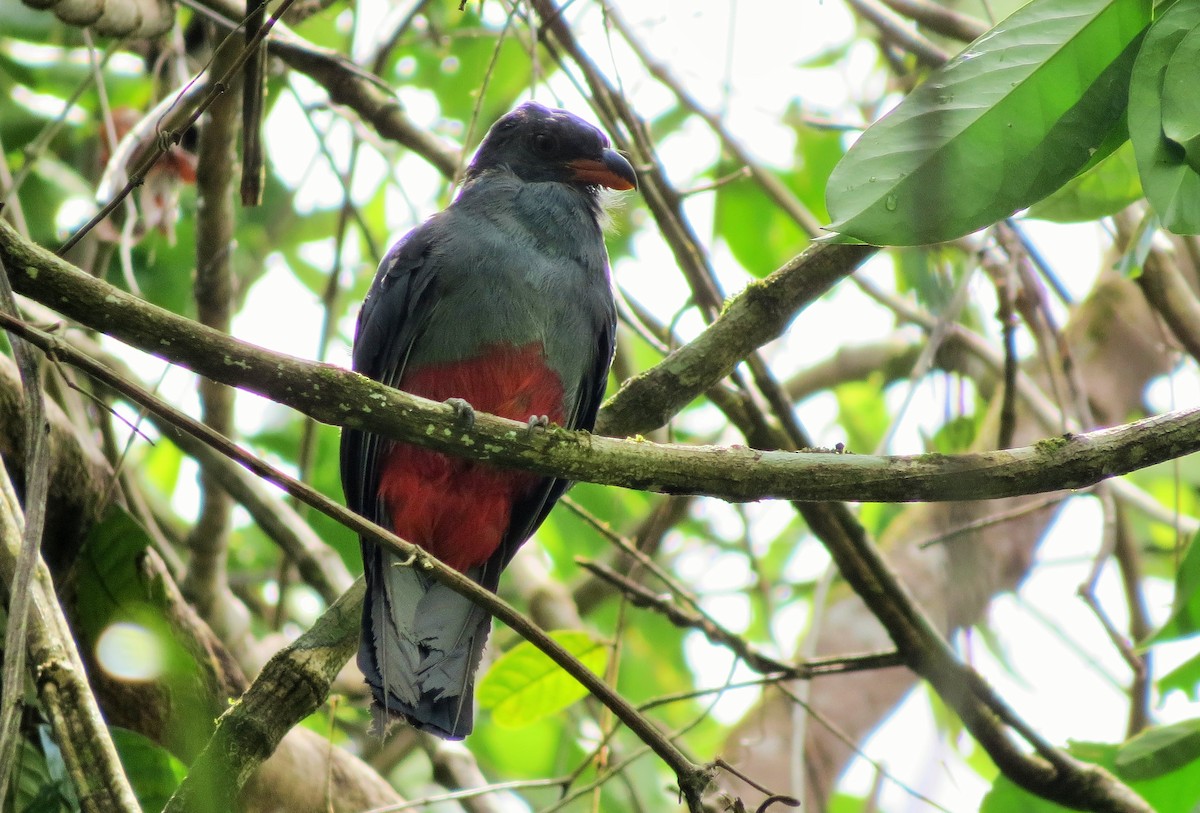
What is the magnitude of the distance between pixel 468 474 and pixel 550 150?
132 cm

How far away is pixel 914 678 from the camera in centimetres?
484

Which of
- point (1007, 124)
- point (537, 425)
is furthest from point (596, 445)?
point (1007, 124)

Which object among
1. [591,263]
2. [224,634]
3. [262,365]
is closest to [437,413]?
[262,365]

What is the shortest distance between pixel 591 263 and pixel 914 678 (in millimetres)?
2298

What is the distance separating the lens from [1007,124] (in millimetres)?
1883

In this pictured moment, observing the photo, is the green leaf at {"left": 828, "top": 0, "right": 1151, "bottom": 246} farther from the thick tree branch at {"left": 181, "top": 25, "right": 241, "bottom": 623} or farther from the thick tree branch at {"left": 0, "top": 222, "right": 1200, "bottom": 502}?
the thick tree branch at {"left": 181, "top": 25, "right": 241, "bottom": 623}

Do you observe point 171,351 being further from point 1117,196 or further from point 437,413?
point 1117,196

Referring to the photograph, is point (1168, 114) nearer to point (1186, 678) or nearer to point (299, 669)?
point (1186, 678)

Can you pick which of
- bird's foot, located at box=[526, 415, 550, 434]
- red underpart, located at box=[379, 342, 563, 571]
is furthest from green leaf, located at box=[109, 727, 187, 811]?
bird's foot, located at box=[526, 415, 550, 434]

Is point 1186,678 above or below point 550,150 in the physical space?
below

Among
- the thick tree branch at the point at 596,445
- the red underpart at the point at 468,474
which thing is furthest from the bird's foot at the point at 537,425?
the red underpart at the point at 468,474

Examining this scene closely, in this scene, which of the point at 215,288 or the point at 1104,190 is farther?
the point at 215,288

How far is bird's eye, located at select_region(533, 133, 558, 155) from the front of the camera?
165 inches

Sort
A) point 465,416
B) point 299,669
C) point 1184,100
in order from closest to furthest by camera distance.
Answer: point 1184,100
point 465,416
point 299,669
